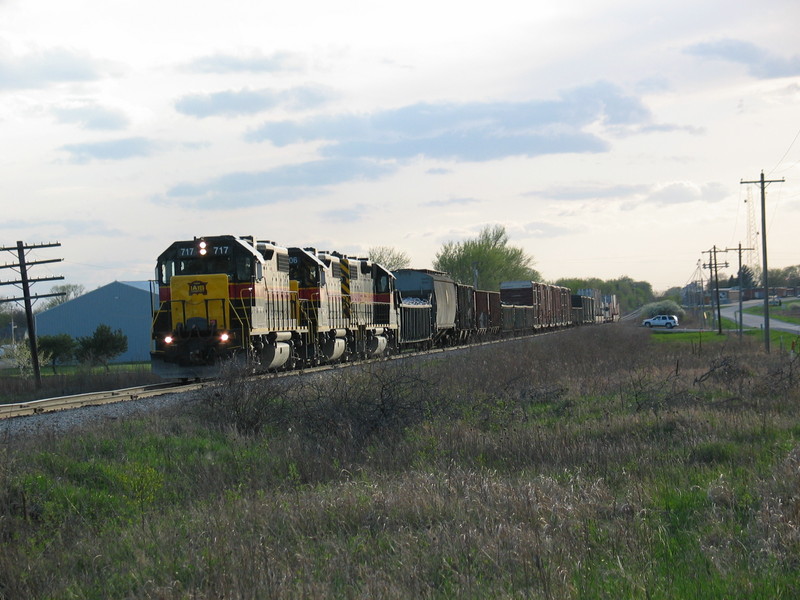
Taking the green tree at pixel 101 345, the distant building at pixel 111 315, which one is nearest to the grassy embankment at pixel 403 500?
the green tree at pixel 101 345

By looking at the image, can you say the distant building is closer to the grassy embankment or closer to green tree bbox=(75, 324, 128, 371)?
green tree bbox=(75, 324, 128, 371)

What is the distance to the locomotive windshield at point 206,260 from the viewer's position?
18.9 meters

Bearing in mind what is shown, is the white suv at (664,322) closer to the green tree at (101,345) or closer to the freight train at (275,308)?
the freight train at (275,308)

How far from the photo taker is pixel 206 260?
19141 mm

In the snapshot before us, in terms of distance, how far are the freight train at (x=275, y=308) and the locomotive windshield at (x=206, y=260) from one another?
0.02m

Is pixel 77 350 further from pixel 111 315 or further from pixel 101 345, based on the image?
pixel 111 315

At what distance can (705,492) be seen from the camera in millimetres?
7082

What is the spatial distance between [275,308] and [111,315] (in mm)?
47023

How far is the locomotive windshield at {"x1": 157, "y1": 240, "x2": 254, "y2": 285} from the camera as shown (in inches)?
744

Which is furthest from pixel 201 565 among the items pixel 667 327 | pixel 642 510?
pixel 667 327

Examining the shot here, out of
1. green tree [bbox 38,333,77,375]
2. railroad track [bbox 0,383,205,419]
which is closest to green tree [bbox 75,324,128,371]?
green tree [bbox 38,333,77,375]

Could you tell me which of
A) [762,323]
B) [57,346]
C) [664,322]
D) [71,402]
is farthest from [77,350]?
[762,323]

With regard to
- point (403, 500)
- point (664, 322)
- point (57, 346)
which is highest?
point (403, 500)

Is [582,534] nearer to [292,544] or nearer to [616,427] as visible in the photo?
[292,544]
